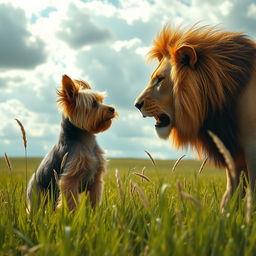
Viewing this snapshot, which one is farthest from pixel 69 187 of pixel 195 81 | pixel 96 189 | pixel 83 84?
pixel 195 81

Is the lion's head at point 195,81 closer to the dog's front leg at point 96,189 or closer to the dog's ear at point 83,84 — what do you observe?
the dog's front leg at point 96,189

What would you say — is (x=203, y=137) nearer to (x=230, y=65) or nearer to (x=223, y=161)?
(x=223, y=161)

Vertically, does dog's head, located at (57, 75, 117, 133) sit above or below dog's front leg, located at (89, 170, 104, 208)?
above

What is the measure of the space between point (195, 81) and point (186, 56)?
0.28m

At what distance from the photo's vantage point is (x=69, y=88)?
5.46 metres

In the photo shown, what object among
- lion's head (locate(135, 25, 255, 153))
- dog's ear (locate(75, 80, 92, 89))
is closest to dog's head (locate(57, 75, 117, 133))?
dog's ear (locate(75, 80, 92, 89))

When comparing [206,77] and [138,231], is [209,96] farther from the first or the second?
[138,231]

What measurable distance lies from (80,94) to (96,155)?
906mm

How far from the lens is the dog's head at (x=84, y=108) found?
5.31 meters

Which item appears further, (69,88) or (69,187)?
(69,88)

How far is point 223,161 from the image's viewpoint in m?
4.30

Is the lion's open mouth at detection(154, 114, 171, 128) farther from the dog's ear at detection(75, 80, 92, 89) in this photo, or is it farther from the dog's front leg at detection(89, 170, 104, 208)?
the dog's ear at detection(75, 80, 92, 89)

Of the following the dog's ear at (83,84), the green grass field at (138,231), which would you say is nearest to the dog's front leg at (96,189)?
the dog's ear at (83,84)

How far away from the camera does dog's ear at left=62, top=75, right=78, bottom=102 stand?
5272 millimetres
